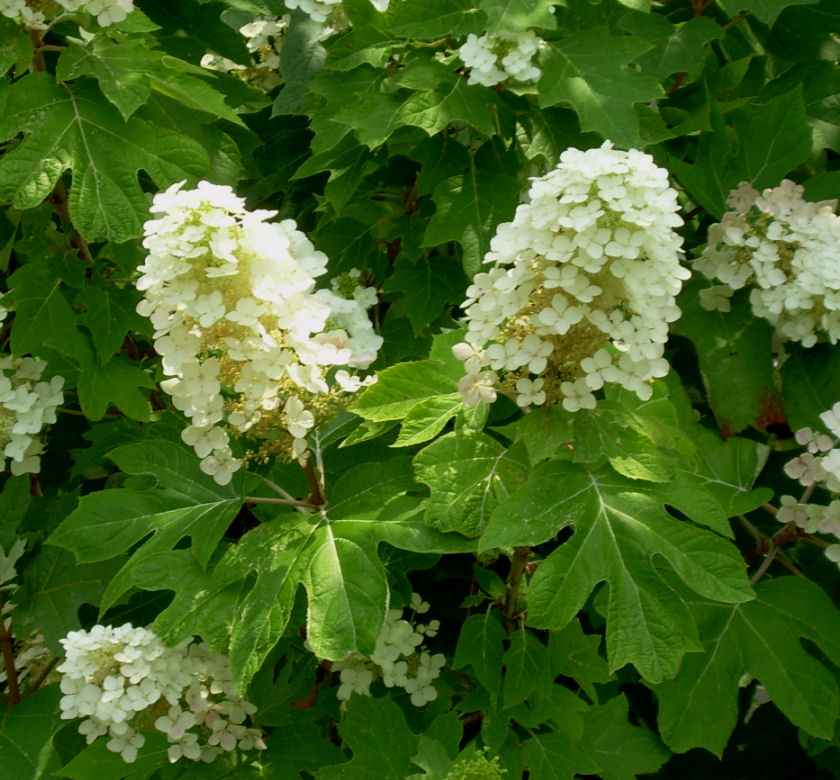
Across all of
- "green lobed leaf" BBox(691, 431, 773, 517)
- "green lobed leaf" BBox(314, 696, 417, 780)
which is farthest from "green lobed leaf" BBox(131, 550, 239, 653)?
"green lobed leaf" BBox(691, 431, 773, 517)

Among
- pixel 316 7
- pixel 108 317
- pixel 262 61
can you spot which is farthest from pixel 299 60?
pixel 108 317

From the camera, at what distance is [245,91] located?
265 centimetres

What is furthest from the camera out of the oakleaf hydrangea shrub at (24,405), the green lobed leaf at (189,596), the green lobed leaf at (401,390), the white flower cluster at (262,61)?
the white flower cluster at (262,61)

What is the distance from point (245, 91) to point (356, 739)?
1624mm

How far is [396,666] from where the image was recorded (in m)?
2.19

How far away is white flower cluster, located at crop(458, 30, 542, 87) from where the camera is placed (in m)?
2.19

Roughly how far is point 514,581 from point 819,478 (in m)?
0.63

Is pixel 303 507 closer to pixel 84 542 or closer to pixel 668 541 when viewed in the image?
pixel 84 542

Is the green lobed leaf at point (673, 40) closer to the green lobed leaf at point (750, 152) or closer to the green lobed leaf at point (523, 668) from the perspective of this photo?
the green lobed leaf at point (750, 152)

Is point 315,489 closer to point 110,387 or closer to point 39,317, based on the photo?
point 110,387

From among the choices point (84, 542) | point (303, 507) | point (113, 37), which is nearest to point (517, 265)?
point (303, 507)

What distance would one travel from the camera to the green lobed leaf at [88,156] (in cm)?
211

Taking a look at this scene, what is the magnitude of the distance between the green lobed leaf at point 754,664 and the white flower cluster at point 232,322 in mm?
898

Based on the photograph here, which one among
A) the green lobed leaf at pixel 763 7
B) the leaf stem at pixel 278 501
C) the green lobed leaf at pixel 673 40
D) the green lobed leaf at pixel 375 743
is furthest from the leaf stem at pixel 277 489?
the green lobed leaf at pixel 763 7
